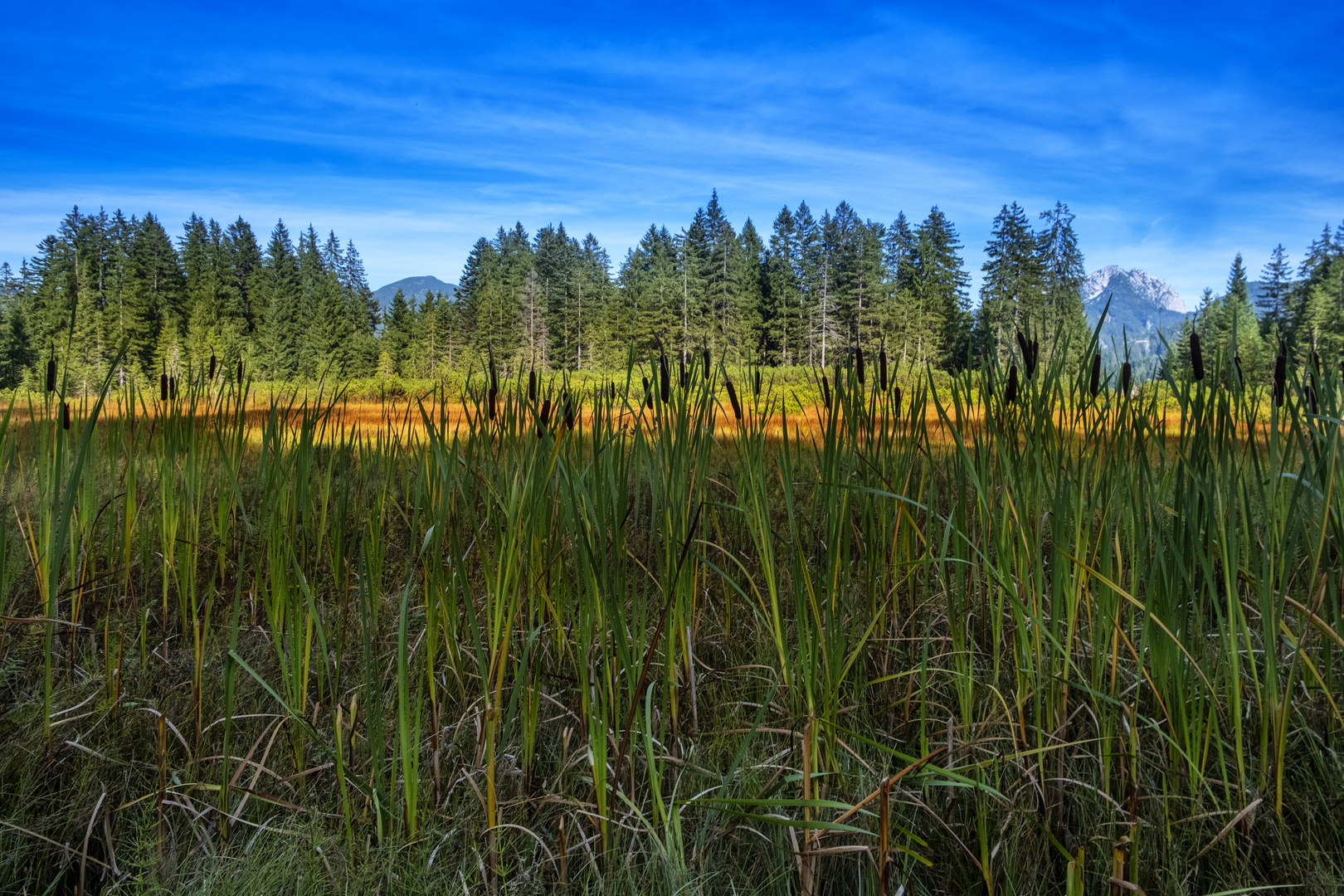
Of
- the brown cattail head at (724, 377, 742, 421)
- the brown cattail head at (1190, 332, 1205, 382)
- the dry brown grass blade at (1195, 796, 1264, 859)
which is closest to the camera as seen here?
the dry brown grass blade at (1195, 796, 1264, 859)

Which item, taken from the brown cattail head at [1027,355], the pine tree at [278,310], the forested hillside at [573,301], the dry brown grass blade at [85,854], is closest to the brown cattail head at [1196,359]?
the brown cattail head at [1027,355]

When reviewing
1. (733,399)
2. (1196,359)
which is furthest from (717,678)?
(1196,359)

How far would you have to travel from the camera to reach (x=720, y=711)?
1640 millimetres

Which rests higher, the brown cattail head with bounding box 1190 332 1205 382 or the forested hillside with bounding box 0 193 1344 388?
the forested hillside with bounding box 0 193 1344 388

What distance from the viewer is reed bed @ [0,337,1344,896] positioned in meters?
1.11

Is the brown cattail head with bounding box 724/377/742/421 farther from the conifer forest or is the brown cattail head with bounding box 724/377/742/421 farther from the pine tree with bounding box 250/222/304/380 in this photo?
the pine tree with bounding box 250/222/304/380

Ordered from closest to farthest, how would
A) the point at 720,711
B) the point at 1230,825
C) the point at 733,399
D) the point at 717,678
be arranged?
the point at 1230,825
the point at 720,711
the point at 717,678
the point at 733,399

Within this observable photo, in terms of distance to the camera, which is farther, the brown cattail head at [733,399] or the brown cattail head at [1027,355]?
the brown cattail head at [733,399]

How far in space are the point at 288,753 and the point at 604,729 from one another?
2.72 ft

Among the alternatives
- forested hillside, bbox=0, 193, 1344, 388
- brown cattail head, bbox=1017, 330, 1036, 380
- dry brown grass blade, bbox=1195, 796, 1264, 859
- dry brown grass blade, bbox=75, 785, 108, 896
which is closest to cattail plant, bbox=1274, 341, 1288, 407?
brown cattail head, bbox=1017, 330, 1036, 380

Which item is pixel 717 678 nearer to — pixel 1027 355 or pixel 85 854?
pixel 1027 355

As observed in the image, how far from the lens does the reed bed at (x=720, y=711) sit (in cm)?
111

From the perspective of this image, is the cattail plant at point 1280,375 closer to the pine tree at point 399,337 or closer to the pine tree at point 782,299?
the pine tree at point 782,299

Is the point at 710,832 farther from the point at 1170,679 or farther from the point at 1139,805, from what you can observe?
the point at 1170,679
